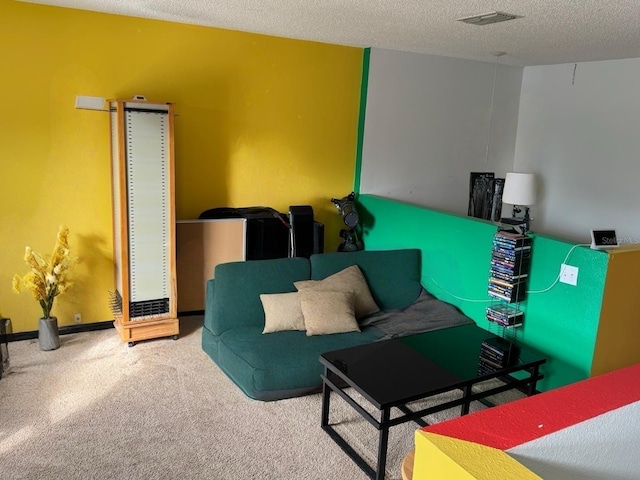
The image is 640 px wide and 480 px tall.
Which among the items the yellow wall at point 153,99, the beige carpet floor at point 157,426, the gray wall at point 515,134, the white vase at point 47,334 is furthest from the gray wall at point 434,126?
the white vase at point 47,334

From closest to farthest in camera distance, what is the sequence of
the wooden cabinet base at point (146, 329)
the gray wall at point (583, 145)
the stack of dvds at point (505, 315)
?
the stack of dvds at point (505, 315) < the wooden cabinet base at point (146, 329) < the gray wall at point (583, 145)

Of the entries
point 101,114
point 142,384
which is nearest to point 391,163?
point 101,114

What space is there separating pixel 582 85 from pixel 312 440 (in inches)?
175

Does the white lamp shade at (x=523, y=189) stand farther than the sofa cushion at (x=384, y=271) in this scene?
Yes

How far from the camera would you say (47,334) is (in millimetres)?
3912

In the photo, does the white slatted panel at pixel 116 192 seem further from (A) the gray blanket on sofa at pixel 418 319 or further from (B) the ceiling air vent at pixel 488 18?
(B) the ceiling air vent at pixel 488 18

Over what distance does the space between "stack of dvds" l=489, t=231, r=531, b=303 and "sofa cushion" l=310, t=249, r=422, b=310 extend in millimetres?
797

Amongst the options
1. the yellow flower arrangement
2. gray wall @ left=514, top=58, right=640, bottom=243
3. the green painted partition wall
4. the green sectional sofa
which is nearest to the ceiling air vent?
the green painted partition wall

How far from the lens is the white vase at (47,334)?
391cm

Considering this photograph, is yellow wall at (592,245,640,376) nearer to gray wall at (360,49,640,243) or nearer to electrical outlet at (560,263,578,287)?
electrical outlet at (560,263,578,287)

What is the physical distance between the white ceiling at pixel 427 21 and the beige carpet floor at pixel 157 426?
2.40 m

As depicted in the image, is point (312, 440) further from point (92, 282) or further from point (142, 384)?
point (92, 282)

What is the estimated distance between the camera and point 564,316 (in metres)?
3.42

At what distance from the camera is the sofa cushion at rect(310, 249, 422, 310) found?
4098mm
